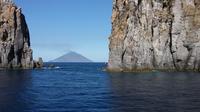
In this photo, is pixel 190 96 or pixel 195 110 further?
pixel 190 96

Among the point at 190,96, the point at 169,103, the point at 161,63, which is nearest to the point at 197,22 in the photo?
the point at 161,63

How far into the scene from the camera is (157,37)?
15862cm

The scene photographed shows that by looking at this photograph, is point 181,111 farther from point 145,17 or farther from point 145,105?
point 145,17

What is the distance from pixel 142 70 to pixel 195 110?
10342cm

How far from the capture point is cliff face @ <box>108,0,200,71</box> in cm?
15112

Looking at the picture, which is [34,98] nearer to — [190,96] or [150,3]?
[190,96]

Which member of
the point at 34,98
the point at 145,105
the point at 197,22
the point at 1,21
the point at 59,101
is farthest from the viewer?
the point at 1,21

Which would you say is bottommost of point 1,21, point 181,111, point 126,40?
point 181,111

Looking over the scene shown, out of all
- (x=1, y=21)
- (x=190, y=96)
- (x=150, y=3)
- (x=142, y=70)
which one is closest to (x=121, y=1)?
(x=150, y=3)

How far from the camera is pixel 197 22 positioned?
15062cm

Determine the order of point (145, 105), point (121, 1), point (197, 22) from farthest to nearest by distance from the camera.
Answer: point (121, 1) → point (197, 22) → point (145, 105)

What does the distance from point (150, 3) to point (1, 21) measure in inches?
3079

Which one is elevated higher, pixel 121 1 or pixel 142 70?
pixel 121 1

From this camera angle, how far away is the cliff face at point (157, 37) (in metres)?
151
